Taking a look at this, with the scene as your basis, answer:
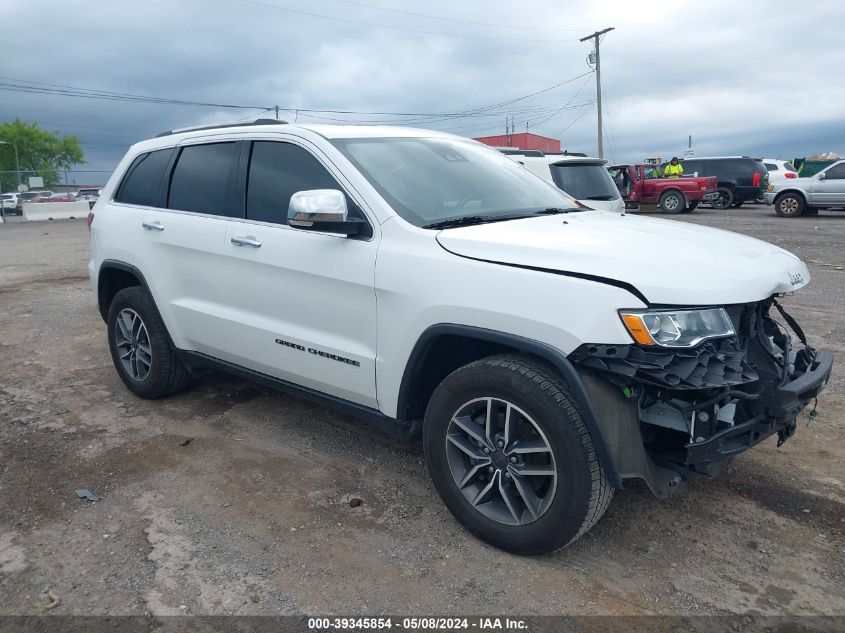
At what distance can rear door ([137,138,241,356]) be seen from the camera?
4.14 meters

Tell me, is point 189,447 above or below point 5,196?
below

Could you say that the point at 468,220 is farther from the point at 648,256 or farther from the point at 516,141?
the point at 516,141

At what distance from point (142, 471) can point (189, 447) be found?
0.36 metres

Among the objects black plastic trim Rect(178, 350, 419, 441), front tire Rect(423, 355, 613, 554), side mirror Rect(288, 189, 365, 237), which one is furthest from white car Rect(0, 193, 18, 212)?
front tire Rect(423, 355, 613, 554)

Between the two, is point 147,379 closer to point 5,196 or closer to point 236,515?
point 236,515

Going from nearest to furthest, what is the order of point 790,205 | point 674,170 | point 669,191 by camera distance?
point 790,205, point 669,191, point 674,170

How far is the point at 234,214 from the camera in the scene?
13.4 feet

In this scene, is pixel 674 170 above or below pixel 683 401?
above

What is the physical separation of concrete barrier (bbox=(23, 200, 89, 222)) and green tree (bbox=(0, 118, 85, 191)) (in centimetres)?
4504

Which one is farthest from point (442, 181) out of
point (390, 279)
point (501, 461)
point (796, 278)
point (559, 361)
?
point (796, 278)

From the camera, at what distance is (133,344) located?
16.2ft

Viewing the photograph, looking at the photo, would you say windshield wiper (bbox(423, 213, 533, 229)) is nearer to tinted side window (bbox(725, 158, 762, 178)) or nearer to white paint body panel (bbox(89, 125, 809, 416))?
white paint body panel (bbox(89, 125, 809, 416))

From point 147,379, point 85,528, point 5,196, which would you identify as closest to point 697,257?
point 85,528

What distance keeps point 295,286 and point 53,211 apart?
32.8 meters
